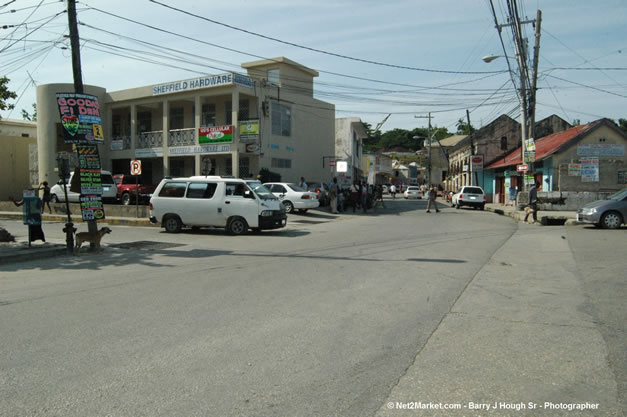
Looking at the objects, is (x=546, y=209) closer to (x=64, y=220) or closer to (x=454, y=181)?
(x=64, y=220)

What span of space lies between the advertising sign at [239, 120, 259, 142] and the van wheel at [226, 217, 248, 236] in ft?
37.5

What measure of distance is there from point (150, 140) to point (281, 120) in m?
8.68

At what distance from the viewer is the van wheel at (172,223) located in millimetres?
16531

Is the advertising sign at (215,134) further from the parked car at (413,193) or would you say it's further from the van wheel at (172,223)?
the parked car at (413,193)

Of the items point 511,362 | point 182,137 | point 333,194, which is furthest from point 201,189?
point 182,137

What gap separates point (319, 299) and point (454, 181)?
56.9m

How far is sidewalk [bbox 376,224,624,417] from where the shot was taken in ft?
11.8

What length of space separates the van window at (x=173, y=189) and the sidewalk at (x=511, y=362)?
11.3 meters

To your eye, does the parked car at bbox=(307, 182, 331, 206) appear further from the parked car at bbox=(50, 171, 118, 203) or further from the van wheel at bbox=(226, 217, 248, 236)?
the van wheel at bbox=(226, 217, 248, 236)

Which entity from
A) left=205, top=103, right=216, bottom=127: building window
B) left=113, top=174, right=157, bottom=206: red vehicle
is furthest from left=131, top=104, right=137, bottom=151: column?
left=113, top=174, right=157, bottom=206: red vehicle

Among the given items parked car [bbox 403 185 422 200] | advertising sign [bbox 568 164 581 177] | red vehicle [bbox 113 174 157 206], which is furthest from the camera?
parked car [bbox 403 185 422 200]

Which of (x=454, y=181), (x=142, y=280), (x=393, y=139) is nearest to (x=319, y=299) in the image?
(x=142, y=280)

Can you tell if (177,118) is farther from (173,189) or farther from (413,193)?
(413,193)

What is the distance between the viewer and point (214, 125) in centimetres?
3008
